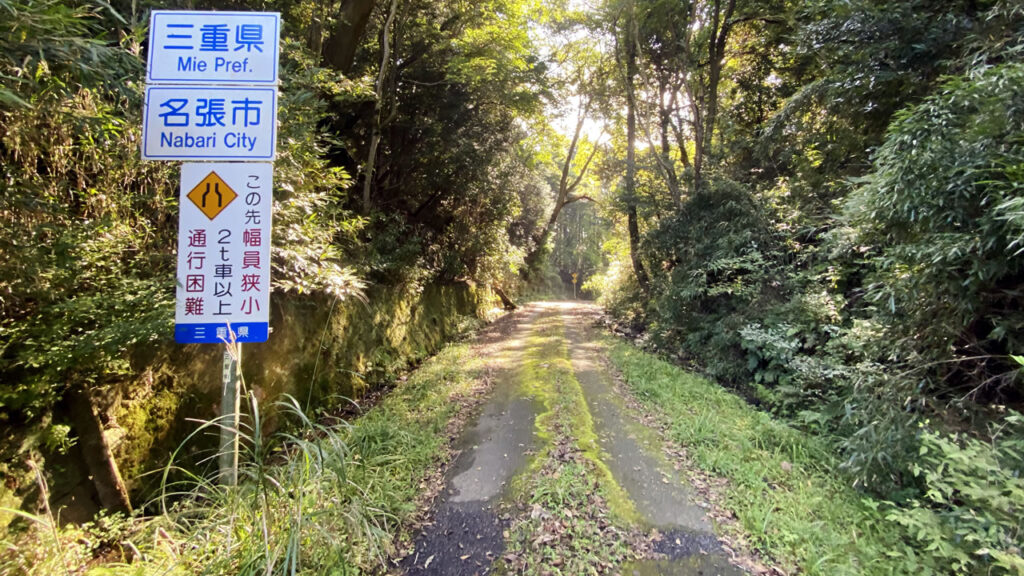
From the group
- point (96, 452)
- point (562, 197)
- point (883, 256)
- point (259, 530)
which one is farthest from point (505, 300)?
point (259, 530)

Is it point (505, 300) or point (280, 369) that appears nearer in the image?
point (280, 369)

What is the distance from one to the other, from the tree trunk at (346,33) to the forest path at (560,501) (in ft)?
18.6

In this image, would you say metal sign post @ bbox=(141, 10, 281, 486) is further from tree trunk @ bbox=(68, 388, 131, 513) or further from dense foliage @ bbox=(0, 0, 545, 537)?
tree trunk @ bbox=(68, 388, 131, 513)

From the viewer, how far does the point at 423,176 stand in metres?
8.66

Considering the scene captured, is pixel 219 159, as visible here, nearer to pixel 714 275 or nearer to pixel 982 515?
pixel 982 515

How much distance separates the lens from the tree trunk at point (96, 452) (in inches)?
101

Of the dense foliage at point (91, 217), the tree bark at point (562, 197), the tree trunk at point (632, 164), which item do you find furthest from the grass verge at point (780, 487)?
the tree bark at point (562, 197)

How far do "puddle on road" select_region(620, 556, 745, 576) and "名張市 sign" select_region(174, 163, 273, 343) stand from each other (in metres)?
2.73

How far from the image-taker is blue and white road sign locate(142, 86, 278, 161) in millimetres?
1965

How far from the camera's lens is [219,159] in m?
2.02

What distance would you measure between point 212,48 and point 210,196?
2.72 feet

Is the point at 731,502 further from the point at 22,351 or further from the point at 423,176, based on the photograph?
the point at 423,176

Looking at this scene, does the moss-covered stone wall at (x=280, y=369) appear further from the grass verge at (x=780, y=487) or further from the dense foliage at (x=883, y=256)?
the dense foliage at (x=883, y=256)

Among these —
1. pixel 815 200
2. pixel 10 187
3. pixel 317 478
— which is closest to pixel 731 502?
pixel 317 478
